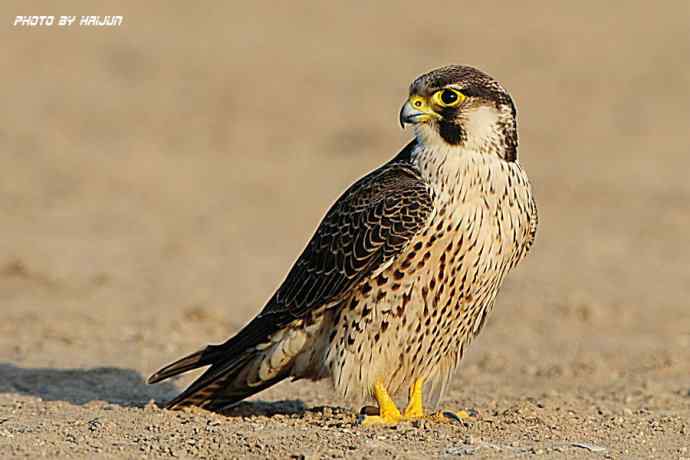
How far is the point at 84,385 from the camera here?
312 inches

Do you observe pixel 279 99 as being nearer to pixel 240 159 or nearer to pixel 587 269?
pixel 240 159

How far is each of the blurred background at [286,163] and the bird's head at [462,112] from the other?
7.42 feet

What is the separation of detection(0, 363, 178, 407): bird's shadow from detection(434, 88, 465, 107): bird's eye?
2.36m

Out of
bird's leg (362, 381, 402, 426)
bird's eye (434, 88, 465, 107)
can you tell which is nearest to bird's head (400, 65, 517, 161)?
bird's eye (434, 88, 465, 107)

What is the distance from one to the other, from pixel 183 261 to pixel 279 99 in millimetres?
6187

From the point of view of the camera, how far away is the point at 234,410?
7309mm

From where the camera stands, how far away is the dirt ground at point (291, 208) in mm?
6625

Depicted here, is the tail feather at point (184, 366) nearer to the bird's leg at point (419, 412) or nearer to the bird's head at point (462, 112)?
the bird's leg at point (419, 412)

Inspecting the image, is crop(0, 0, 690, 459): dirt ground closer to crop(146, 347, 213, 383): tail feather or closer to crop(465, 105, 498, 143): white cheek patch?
crop(146, 347, 213, 383): tail feather

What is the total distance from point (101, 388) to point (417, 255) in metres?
2.44

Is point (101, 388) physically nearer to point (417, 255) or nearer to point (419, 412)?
point (419, 412)

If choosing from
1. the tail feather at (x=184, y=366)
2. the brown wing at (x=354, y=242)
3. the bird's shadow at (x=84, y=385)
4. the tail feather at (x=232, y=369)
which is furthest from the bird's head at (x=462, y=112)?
the bird's shadow at (x=84, y=385)

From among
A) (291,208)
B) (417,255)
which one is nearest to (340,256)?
(417,255)

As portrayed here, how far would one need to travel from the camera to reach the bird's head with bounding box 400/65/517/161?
6418mm
